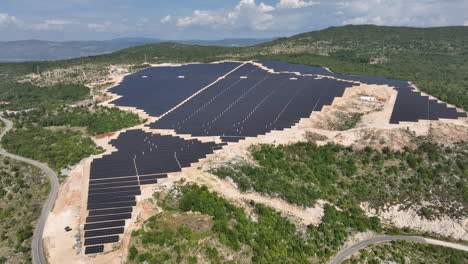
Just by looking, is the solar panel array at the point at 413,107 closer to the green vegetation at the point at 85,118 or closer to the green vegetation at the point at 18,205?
the green vegetation at the point at 85,118

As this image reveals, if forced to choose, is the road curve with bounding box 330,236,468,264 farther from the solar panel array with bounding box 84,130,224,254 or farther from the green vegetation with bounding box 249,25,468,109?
the green vegetation with bounding box 249,25,468,109

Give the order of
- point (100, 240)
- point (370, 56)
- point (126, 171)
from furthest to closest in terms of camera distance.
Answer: point (370, 56) < point (126, 171) < point (100, 240)

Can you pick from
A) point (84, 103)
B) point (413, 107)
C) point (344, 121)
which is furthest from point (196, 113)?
point (413, 107)

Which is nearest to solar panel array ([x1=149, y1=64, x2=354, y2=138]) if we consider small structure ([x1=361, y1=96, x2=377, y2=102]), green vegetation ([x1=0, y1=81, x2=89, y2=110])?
small structure ([x1=361, y1=96, x2=377, y2=102])

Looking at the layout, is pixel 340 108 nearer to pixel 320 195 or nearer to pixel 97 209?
pixel 320 195

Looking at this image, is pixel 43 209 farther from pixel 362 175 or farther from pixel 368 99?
pixel 368 99
